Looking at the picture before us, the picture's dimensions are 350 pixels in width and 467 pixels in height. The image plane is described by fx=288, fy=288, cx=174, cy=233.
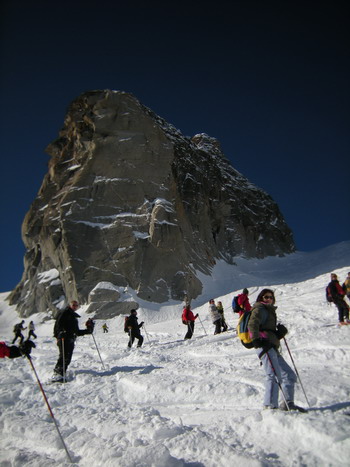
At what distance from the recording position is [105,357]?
10.0m

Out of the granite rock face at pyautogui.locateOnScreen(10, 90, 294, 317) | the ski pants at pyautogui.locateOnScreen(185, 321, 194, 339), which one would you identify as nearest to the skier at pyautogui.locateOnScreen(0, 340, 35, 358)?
the ski pants at pyautogui.locateOnScreen(185, 321, 194, 339)

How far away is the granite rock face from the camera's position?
37.7 metres

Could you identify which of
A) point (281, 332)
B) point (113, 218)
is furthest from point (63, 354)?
point (113, 218)

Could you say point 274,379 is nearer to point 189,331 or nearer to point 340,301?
point 340,301

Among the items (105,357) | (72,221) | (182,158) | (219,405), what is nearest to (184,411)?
(219,405)

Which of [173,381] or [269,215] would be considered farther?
[269,215]

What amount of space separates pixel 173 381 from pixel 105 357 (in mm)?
5135

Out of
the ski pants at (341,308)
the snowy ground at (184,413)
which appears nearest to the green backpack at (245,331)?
the snowy ground at (184,413)

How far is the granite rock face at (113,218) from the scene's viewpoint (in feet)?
A: 124

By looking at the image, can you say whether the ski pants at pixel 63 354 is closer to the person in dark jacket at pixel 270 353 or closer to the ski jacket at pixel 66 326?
the ski jacket at pixel 66 326

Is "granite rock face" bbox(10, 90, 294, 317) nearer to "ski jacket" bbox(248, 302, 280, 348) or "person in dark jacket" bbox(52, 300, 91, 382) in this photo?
"person in dark jacket" bbox(52, 300, 91, 382)

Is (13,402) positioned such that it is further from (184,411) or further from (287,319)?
(287,319)

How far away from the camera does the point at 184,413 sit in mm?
4312

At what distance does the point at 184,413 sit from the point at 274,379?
4.99 feet
